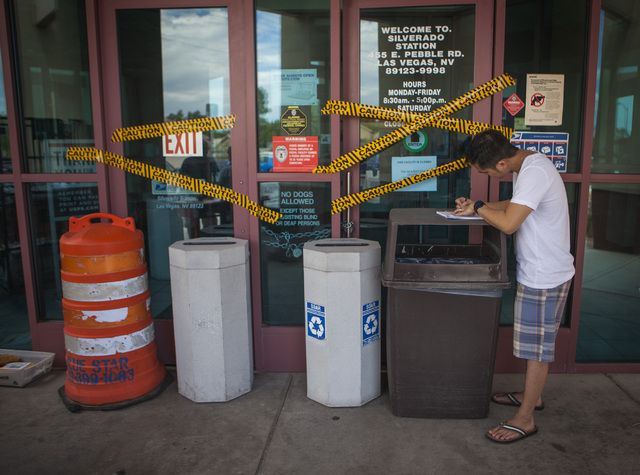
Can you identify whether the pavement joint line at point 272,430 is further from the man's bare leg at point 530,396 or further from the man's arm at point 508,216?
the man's arm at point 508,216

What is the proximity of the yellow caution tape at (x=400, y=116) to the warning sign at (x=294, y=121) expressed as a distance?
181 millimetres

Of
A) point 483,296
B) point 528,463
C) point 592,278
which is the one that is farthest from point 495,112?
point 528,463

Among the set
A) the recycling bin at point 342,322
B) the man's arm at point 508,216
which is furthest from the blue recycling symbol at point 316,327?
the man's arm at point 508,216

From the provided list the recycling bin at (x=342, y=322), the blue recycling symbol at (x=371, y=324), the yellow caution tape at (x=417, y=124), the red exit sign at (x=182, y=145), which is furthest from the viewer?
the red exit sign at (x=182, y=145)

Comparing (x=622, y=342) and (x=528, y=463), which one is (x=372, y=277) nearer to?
(x=528, y=463)

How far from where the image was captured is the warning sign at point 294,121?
12.6ft

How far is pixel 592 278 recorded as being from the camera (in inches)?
173

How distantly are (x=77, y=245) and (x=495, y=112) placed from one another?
3.16 meters

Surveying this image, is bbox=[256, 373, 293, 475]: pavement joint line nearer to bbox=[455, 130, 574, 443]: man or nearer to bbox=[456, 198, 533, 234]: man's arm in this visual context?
bbox=[455, 130, 574, 443]: man

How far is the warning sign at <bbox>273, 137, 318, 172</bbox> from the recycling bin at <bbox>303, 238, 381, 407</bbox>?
0.69m

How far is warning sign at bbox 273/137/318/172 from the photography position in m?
3.85

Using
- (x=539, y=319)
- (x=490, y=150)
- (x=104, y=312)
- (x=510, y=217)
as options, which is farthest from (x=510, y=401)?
(x=104, y=312)

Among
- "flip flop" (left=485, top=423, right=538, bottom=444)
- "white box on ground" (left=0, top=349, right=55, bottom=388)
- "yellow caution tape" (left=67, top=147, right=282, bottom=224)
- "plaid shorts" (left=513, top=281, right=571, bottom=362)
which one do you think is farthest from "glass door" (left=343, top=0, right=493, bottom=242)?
"white box on ground" (left=0, top=349, right=55, bottom=388)

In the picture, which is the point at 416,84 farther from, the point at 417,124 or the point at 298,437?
the point at 298,437
